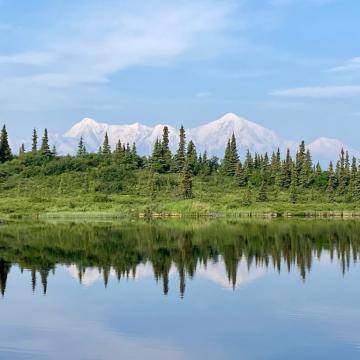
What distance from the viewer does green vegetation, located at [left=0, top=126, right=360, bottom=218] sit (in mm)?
140250

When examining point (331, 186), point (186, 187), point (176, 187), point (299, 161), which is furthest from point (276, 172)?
point (186, 187)

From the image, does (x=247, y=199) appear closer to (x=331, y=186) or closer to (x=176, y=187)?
(x=176, y=187)

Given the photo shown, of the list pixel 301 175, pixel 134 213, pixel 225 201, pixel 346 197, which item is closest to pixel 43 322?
pixel 134 213

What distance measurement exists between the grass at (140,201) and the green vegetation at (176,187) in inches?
8.3

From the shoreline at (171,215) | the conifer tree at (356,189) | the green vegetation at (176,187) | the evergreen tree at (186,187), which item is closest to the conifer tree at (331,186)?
the green vegetation at (176,187)

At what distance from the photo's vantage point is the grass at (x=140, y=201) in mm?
136750

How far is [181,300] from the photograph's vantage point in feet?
118

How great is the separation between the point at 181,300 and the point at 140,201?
112 m

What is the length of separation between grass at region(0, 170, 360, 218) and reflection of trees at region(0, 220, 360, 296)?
49367 mm

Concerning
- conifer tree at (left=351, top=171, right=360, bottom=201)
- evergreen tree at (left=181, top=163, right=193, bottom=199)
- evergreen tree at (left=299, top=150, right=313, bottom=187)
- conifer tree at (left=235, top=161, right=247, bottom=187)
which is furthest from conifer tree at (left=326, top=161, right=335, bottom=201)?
evergreen tree at (left=181, top=163, right=193, bottom=199)

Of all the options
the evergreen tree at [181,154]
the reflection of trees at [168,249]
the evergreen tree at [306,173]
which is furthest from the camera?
the evergreen tree at [181,154]

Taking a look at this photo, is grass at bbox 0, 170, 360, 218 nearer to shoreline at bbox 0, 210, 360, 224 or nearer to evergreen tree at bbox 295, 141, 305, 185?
shoreline at bbox 0, 210, 360, 224

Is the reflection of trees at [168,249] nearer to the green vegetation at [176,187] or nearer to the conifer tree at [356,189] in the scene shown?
the green vegetation at [176,187]

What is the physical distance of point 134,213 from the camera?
134m
